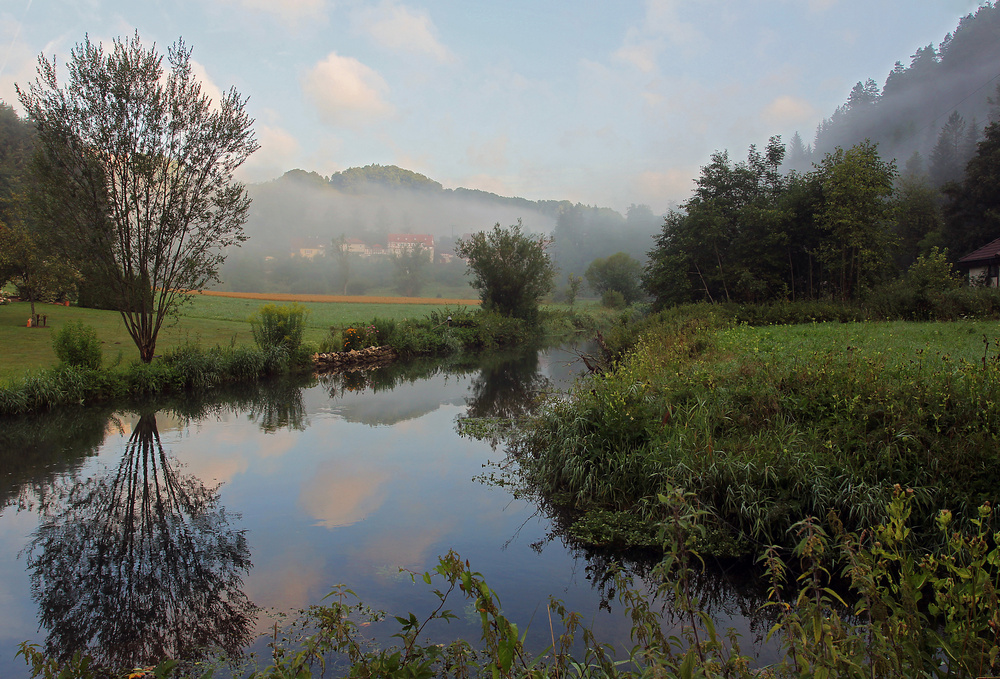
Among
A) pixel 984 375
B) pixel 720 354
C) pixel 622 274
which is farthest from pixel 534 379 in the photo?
pixel 622 274

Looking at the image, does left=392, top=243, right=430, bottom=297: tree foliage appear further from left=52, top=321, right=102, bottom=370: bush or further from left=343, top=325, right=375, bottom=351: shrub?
left=52, top=321, right=102, bottom=370: bush

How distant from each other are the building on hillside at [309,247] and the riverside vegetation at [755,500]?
104602 millimetres

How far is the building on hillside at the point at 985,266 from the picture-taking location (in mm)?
25938

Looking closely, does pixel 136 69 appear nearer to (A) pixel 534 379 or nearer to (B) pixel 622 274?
(A) pixel 534 379

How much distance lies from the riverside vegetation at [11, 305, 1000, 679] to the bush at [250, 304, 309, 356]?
1138cm

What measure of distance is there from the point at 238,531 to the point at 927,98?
145 meters

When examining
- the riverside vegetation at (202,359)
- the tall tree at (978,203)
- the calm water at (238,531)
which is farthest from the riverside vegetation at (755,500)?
the tall tree at (978,203)

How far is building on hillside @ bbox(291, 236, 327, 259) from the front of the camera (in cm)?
10593

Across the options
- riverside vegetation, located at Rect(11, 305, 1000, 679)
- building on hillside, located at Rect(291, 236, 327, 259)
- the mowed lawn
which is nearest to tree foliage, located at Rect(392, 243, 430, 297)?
building on hillside, located at Rect(291, 236, 327, 259)

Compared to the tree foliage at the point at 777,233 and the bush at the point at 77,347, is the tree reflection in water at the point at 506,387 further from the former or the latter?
the tree foliage at the point at 777,233

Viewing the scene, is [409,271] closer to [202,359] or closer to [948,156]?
[948,156]

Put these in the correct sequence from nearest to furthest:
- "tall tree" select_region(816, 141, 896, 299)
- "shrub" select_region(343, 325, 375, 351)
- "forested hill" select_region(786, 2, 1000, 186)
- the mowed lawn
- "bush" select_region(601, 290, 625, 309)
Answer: the mowed lawn, "shrub" select_region(343, 325, 375, 351), "tall tree" select_region(816, 141, 896, 299), "bush" select_region(601, 290, 625, 309), "forested hill" select_region(786, 2, 1000, 186)

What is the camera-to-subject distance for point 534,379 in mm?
17094

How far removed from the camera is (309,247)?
110188mm
